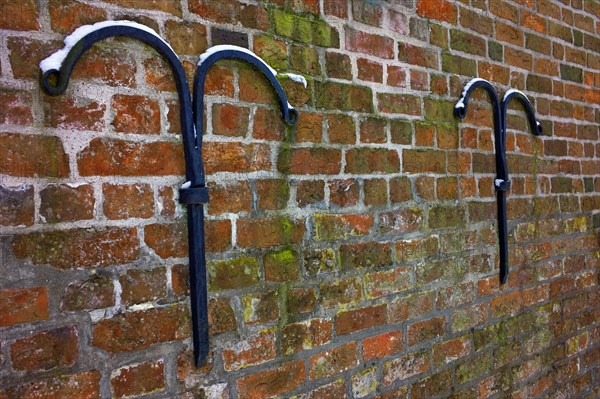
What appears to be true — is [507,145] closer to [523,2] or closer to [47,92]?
[523,2]

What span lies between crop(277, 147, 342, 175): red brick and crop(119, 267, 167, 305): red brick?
0.43m

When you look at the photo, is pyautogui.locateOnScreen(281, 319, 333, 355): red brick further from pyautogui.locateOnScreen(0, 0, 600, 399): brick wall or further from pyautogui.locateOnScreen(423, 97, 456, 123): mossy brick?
pyautogui.locateOnScreen(423, 97, 456, 123): mossy brick

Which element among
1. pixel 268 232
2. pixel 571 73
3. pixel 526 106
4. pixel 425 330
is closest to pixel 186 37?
pixel 268 232

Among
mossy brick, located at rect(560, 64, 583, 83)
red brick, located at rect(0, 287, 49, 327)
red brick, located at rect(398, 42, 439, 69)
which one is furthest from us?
mossy brick, located at rect(560, 64, 583, 83)

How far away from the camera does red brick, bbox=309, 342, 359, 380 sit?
1386mm

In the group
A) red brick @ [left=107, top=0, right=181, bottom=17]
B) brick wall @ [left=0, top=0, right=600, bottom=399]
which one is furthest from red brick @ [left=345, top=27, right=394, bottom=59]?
red brick @ [left=107, top=0, right=181, bottom=17]

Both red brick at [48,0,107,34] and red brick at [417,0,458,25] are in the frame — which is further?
red brick at [417,0,458,25]

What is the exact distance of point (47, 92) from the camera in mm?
968

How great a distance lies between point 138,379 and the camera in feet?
3.54

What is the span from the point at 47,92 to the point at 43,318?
0.46 m

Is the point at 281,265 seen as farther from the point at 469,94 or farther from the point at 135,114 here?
the point at 469,94

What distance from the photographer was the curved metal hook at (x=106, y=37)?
0.96m

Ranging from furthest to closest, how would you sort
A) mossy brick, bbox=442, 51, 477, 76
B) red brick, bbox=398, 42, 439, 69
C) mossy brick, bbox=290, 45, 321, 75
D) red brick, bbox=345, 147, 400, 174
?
mossy brick, bbox=442, 51, 477, 76, red brick, bbox=398, 42, 439, 69, red brick, bbox=345, 147, 400, 174, mossy brick, bbox=290, 45, 321, 75

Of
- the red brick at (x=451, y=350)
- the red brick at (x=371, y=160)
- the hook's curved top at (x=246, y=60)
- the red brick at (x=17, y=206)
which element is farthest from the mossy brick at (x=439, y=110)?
the red brick at (x=17, y=206)
